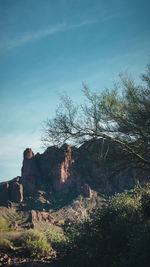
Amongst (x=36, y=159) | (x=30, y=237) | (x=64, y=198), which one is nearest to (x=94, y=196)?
(x=64, y=198)

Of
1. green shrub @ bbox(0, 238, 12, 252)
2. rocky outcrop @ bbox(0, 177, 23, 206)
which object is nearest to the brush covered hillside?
green shrub @ bbox(0, 238, 12, 252)

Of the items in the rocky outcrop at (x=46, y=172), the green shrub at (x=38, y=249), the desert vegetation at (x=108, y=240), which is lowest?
the green shrub at (x=38, y=249)

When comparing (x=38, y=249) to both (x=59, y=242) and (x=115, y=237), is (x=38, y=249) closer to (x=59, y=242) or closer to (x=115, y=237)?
(x=59, y=242)

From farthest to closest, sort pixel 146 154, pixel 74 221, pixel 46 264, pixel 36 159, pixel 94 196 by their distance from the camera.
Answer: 1. pixel 36 159
2. pixel 94 196
3. pixel 74 221
4. pixel 46 264
5. pixel 146 154

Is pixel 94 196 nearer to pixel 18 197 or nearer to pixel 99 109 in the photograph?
pixel 18 197

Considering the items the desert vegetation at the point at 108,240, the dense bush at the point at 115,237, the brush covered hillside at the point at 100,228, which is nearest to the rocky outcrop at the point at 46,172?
the brush covered hillside at the point at 100,228

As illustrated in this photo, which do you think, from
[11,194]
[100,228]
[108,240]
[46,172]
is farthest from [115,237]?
[46,172]

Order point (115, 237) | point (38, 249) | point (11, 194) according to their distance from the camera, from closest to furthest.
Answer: point (115, 237), point (38, 249), point (11, 194)

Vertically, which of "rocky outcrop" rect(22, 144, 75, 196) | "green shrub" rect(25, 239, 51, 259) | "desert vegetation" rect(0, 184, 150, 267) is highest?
"rocky outcrop" rect(22, 144, 75, 196)

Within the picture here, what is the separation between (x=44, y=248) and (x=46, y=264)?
2882 millimetres

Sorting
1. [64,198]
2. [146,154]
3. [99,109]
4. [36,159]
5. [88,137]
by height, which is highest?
[36,159]

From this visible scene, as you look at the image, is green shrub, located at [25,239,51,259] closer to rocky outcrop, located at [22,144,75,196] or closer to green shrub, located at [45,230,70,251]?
green shrub, located at [45,230,70,251]

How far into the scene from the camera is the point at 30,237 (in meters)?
13.8

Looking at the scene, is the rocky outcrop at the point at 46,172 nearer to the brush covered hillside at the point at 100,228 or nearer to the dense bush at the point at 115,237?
the brush covered hillside at the point at 100,228
